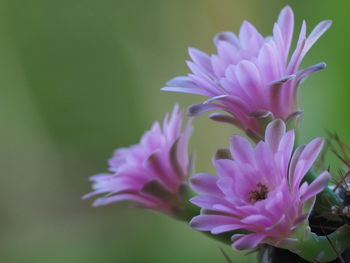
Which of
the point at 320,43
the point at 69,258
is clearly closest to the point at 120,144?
the point at 69,258

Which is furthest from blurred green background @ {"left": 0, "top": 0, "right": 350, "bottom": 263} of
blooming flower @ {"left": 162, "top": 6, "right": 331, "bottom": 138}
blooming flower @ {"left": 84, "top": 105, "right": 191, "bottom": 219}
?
blooming flower @ {"left": 162, "top": 6, "right": 331, "bottom": 138}

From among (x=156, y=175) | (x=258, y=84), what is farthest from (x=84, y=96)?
(x=258, y=84)

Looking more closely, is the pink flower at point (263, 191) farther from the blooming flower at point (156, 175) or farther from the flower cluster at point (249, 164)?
the blooming flower at point (156, 175)

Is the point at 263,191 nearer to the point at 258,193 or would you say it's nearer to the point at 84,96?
the point at 258,193

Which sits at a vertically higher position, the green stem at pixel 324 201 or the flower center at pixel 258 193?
the flower center at pixel 258 193

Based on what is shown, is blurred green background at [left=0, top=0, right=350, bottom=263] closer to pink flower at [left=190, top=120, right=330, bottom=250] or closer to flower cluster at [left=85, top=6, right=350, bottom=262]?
flower cluster at [left=85, top=6, right=350, bottom=262]

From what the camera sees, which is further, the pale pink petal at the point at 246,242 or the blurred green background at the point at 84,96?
the blurred green background at the point at 84,96

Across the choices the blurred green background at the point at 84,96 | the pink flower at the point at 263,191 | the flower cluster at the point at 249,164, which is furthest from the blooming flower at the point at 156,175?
the blurred green background at the point at 84,96
